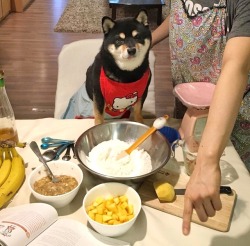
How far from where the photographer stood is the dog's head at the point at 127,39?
1.25 m

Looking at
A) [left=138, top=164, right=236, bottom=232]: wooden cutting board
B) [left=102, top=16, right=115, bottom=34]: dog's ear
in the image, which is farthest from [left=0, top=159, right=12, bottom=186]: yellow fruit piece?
[left=102, top=16, right=115, bottom=34]: dog's ear

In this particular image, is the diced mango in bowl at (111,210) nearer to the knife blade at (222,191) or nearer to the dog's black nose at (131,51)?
the knife blade at (222,191)

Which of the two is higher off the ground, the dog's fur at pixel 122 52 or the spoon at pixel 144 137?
the dog's fur at pixel 122 52

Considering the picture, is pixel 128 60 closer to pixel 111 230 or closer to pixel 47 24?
pixel 111 230

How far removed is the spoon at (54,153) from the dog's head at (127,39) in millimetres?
376

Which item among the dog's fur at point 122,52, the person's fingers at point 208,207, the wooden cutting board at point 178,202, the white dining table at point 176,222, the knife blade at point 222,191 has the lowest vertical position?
the white dining table at point 176,222

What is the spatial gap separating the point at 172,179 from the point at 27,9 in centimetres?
477

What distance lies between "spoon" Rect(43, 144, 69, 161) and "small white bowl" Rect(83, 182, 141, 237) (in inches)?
9.6

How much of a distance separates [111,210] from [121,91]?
0.53 metres

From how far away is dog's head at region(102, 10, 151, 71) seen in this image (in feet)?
4.10

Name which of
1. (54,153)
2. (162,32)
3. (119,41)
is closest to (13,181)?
(54,153)

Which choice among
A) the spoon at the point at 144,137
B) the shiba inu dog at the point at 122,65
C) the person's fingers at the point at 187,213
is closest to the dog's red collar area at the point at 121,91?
the shiba inu dog at the point at 122,65

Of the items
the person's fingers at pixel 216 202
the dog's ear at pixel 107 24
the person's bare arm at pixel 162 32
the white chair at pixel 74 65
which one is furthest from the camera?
the white chair at pixel 74 65

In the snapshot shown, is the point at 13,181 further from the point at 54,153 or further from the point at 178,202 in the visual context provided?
the point at 178,202
